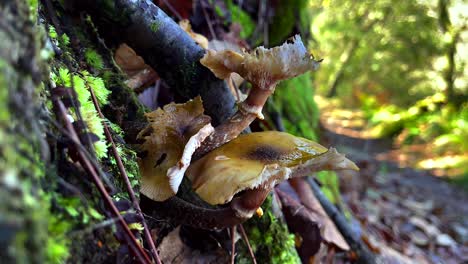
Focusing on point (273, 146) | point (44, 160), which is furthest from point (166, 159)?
point (44, 160)

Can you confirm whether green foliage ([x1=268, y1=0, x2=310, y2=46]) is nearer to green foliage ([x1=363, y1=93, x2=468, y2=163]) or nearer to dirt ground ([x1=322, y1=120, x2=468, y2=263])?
dirt ground ([x1=322, y1=120, x2=468, y2=263])

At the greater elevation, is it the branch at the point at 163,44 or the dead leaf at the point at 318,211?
the branch at the point at 163,44

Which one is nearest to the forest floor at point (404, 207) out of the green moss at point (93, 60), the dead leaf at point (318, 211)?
the dead leaf at point (318, 211)

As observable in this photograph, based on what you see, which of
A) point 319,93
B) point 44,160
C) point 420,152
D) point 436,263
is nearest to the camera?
point 44,160

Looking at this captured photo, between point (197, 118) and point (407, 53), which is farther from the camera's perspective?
point (407, 53)

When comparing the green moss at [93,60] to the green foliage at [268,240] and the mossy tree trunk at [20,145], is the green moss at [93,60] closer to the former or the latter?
the mossy tree trunk at [20,145]

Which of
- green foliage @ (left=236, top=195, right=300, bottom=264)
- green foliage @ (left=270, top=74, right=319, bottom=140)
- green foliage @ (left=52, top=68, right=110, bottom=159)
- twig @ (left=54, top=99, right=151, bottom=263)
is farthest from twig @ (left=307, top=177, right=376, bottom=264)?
twig @ (left=54, top=99, right=151, bottom=263)

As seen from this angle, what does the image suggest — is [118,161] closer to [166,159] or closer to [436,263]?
[166,159]
